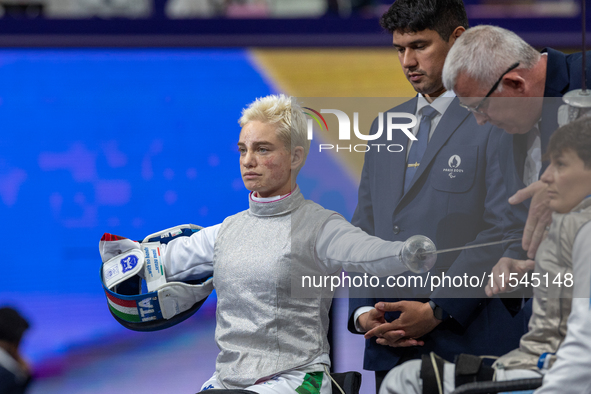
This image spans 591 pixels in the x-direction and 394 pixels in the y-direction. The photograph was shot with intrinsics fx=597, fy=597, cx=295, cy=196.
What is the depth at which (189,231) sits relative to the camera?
236 centimetres

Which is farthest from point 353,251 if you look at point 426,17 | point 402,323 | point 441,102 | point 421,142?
point 426,17

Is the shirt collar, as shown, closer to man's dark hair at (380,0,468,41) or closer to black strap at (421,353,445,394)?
man's dark hair at (380,0,468,41)

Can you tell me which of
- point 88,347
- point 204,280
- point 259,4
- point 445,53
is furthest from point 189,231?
point 259,4

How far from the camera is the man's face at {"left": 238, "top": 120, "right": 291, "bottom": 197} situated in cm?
204

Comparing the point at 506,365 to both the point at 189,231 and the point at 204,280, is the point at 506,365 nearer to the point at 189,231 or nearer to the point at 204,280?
the point at 204,280

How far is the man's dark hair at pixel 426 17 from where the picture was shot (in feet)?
6.40

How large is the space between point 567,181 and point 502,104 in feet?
0.95

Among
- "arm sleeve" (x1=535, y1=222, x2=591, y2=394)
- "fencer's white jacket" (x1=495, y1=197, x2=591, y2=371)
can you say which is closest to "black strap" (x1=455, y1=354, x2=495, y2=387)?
"fencer's white jacket" (x1=495, y1=197, x2=591, y2=371)

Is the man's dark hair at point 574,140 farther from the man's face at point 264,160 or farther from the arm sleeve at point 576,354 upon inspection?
the man's face at point 264,160

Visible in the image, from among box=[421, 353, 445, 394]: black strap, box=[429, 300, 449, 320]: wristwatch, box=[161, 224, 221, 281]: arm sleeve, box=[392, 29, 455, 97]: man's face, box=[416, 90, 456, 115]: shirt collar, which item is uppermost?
box=[392, 29, 455, 97]: man's face

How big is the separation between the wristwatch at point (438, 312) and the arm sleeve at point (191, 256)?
807 millimetres

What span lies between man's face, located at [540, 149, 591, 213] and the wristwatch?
0.48 m

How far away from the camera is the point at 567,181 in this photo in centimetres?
169

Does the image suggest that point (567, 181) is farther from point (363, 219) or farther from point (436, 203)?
point (363, 219)
